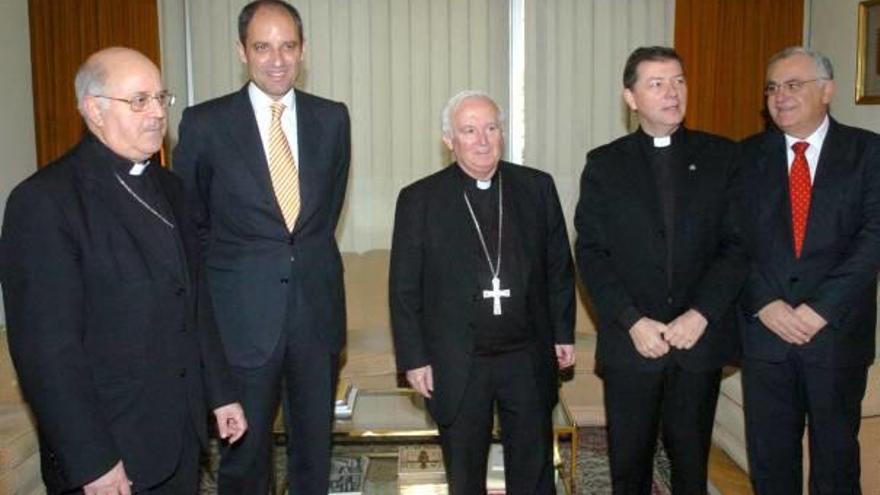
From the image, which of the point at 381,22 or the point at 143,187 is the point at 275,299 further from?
the point at 381,22

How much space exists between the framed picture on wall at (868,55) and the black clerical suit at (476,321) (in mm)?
2525

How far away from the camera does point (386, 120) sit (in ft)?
18.3

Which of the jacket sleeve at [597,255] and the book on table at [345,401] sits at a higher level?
the jacket sleeve at [597,255]

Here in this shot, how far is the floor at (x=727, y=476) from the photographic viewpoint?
3.43 m

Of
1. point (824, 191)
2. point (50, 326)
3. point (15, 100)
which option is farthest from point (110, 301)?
point (15, 100)

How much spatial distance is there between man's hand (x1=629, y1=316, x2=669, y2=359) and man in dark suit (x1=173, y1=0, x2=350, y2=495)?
3.05ft

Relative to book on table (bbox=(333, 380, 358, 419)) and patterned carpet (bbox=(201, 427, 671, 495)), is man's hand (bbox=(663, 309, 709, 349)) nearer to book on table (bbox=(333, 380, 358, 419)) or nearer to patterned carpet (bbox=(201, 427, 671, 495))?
patterned carpet (bbox=(201, 427, 671, 495))

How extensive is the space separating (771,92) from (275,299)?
1.71 meters

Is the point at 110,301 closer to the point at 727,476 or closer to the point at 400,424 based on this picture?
the point at 400,424

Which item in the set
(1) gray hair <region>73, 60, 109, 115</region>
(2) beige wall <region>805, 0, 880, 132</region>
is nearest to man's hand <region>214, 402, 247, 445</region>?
(1) gray hair <region>73, 60, 109, 115</region>

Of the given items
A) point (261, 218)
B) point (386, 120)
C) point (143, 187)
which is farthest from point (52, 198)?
point (386, 120)

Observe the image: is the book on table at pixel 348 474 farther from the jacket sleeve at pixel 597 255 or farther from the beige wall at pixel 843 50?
the beige wall at pixel 843 50

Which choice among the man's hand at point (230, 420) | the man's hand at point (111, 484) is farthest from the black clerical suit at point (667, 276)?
the man's hand at point (111, 484)

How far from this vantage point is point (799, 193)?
272 cm
